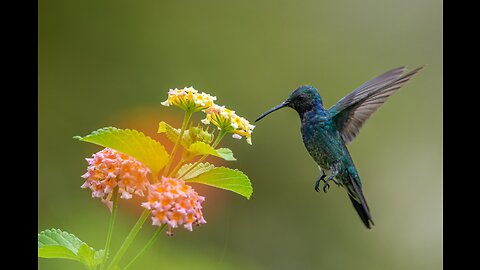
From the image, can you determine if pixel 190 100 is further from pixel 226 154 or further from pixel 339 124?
pixel 339 124

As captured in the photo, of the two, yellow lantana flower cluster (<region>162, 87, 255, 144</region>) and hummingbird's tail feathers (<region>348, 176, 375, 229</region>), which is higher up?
hummingbird's tail feathers (<region>348, 176, 375, 229</region>)

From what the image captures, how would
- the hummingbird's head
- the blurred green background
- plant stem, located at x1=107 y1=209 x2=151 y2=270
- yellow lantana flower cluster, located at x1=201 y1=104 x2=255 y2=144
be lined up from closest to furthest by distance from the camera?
plant stem, located at x1=107 y1=209 x2=151 y2=270 → yellow lantana flower cluster, located at x1=201 y1=104 x2=255 y2=144 → the hummingbird's head → the blurred green background

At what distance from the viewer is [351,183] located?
1322 millimetres

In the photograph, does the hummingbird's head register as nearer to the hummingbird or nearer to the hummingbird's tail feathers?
the hummingbird

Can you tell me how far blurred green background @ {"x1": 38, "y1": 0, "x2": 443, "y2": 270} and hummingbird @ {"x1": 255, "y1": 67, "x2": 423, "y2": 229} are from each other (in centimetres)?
Result: 78

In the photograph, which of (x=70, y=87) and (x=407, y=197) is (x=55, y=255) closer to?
(x=70, y=87)

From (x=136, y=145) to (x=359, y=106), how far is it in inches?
27.7

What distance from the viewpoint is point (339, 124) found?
4.28ft

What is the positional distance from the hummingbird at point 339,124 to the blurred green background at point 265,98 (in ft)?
Answer: 2.55

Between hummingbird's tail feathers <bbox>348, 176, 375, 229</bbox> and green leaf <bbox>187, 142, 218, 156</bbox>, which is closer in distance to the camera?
A: green leaf <bbox>187, 142, 218, 156</bbox>

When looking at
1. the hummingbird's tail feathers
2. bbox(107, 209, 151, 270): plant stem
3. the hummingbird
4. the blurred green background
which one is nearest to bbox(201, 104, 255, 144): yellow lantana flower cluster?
Answer: bbox(107, 209, 151, 270): plant stem

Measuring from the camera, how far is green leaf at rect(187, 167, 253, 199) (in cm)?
71

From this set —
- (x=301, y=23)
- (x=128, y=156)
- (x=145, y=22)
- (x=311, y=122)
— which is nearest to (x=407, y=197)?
(x=301, y=23)

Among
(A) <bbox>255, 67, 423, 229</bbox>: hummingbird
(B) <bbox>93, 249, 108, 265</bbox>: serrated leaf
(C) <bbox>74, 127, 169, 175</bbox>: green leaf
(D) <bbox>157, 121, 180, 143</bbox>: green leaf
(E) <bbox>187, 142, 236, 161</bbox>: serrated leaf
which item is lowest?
(B) <bbox>93, 249, 108, 265</bbox>: serrated leaf
